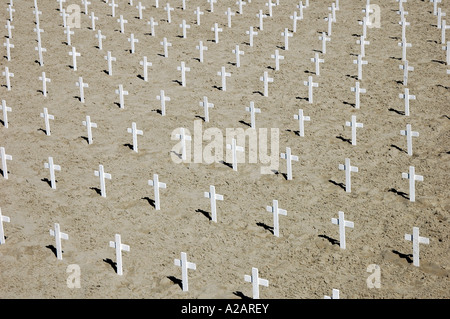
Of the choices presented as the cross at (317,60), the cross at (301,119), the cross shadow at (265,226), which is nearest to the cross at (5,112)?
the cross at (301,119)

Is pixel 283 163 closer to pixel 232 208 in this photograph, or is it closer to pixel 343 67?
pixel 232 208

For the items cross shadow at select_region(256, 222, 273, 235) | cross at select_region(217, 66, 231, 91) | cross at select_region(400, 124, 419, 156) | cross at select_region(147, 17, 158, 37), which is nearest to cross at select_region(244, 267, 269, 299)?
cross shadow at select_region(256, 222, 273, 235)

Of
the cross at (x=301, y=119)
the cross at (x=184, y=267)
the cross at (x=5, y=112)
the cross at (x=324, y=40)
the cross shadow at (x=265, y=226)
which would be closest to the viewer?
the cross at (x=184, y=267)

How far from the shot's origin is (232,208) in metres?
12.8

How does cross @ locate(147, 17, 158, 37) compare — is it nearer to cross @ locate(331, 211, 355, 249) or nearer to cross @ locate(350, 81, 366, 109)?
cross @ locate(350, 81, 366, 109)

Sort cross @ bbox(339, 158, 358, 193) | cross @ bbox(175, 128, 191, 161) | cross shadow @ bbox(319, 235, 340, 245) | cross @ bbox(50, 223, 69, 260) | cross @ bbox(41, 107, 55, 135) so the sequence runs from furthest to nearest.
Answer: cross @ bbox(41, 107, 55, 135) → cross @ bbox(175, 128, 191, 161) → cross @ bbox(339, 158, 358, 193) → cross shadow @ bbox(319, 235, 340, 245) → cross @ bbox(50, 223, 69, 260)

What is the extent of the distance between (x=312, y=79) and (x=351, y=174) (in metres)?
4.29

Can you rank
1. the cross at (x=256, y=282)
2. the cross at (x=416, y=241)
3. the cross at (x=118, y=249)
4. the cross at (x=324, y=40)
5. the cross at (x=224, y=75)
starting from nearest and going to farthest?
1. the cross at (x=256, y=282)
2. the cross at (x=416, y=241)
3. the cross at (x=118, y=249)
4. the cross at (x=224, y=75)
5. the cross at (x=324, y=40)

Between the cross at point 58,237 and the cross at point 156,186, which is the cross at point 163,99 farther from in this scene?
the cross at point 58,237

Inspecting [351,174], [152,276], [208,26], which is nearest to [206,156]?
[351,174]

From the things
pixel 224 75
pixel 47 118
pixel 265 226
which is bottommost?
pixel 265 226

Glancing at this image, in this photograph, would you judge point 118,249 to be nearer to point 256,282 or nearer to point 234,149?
point 256,282

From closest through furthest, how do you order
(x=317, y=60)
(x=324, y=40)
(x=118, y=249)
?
(x=118, y=249) → (x=317, y=60) → (x=324, y=40)

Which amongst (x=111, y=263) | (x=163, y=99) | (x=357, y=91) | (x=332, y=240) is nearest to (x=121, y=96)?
(x=163, y=99)
